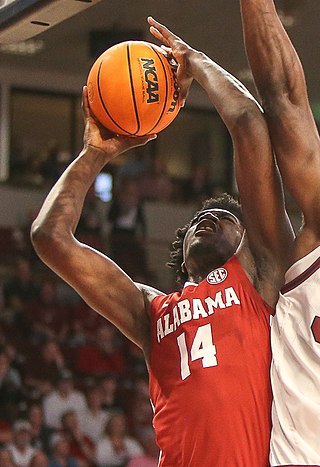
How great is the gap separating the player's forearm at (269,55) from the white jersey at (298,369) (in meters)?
0.51

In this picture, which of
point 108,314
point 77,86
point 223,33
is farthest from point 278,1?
point 108,314

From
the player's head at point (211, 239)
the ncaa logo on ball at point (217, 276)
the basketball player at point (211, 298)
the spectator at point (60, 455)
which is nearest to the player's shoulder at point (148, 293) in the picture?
the basketball player at point (211, 298)

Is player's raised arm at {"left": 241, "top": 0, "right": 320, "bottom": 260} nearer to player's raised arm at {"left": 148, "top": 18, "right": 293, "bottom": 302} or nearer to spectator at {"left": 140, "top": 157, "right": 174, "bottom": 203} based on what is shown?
player's raised arm at {"left": 148, "top": 18, "right": 293, "bottom": 302}

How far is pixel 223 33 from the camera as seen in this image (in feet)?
42.5

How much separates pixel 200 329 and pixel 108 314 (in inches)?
17.2

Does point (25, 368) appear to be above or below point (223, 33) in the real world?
below

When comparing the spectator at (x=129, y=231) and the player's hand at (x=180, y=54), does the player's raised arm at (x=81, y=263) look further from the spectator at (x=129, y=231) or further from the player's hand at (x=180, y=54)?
the spectator at (x=129, y=231)

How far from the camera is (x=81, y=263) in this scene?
3475 mm

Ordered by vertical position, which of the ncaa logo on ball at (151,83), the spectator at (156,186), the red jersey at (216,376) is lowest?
the spectator at (156,186)

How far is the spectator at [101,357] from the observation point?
1141 cm

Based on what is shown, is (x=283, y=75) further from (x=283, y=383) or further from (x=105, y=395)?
(x=105, y=395)

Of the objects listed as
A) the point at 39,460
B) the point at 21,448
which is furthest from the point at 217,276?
the point at 21,448

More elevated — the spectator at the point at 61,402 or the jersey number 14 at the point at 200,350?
the jersey number 14 at the point at 200,350

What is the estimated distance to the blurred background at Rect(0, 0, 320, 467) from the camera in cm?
1020
